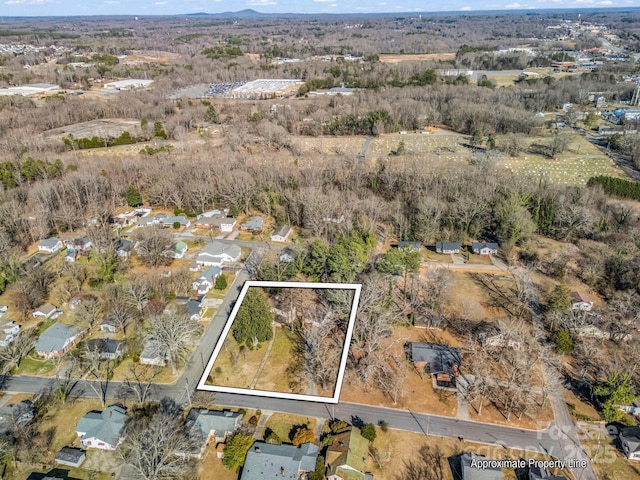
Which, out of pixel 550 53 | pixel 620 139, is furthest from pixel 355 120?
pixel 550 53

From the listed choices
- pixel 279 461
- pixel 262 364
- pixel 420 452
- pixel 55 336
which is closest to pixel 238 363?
pixel 262 364

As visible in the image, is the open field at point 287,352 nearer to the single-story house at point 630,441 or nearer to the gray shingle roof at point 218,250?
the gray shingle roof at point 218,250

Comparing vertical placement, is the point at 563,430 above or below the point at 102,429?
below

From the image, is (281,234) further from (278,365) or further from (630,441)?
(630,441)

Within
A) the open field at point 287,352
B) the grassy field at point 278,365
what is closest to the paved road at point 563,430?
the open field at point 287,352

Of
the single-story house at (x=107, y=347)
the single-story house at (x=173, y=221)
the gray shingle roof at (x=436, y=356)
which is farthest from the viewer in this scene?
the single-story house at (x=173, y=221)

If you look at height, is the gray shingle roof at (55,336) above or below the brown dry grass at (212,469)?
above
